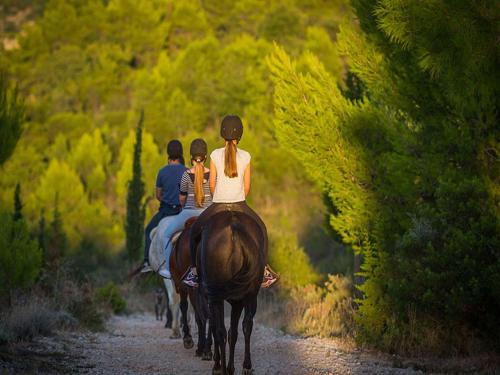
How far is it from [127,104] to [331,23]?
50.3 ft

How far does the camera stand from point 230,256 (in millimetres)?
8203

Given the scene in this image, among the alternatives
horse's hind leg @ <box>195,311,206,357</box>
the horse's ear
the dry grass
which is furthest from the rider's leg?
horse's hind leg @ <box>195,311,206,357</box>

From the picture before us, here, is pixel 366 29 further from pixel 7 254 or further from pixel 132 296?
pixel 132 296

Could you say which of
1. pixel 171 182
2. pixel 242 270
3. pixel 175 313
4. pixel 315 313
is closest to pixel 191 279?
pixel 242 270

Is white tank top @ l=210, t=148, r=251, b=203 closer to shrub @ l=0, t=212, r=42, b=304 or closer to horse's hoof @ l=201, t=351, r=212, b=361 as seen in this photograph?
horse's hoof @ l=201, t=351, r=212, b=361

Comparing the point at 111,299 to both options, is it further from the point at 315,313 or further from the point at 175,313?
the point at 175,313

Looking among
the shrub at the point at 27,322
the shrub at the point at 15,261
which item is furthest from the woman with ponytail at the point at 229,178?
the shrub at the point at 15,261

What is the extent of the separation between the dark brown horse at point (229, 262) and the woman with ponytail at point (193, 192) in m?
1.41

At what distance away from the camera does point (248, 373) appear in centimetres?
859

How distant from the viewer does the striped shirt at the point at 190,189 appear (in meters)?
10.5

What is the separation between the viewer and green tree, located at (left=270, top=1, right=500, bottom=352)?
9.68 meters

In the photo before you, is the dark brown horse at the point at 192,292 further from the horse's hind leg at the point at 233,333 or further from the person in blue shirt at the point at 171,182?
the person in blue shirt at the point at 171,182

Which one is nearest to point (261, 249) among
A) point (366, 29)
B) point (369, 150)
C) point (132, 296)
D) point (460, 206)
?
point (460, 206)

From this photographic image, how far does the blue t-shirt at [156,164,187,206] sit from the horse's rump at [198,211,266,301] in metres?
3.98
